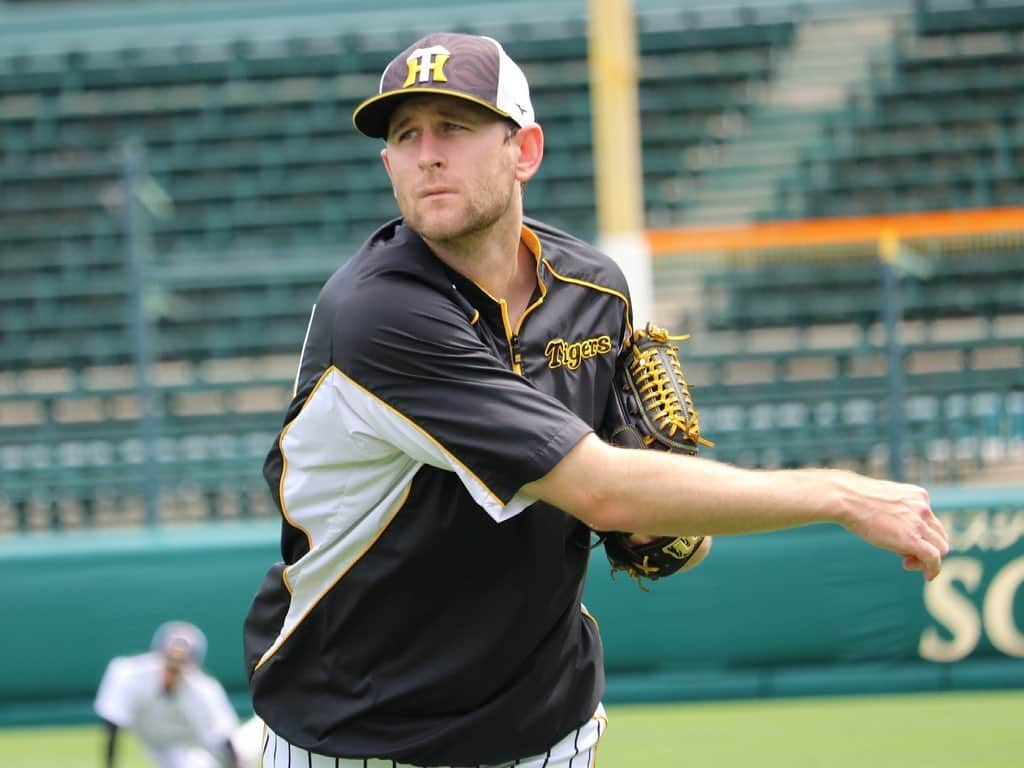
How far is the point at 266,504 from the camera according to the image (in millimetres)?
9953

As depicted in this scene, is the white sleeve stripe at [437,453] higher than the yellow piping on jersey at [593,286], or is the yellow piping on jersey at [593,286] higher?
the yellow piping on jersey at [593,286]

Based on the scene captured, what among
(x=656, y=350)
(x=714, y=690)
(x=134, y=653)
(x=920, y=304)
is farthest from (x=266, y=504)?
(x=656, y=350)

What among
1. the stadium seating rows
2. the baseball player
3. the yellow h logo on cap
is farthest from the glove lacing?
the stadium seating rows

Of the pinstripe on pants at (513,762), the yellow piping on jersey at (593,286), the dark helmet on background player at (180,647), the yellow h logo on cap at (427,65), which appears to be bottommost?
the dark helmet on background player at (180,647)

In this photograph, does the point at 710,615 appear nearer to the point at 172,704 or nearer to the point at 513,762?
the point at 172,704

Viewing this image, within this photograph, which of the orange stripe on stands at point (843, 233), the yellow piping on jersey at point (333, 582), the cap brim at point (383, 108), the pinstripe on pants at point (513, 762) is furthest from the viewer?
the orange stripe on stands at point (843, 233)

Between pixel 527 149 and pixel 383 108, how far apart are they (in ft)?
1.00

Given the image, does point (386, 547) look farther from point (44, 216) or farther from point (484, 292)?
point (44, 216)

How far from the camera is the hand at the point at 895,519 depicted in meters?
2.37

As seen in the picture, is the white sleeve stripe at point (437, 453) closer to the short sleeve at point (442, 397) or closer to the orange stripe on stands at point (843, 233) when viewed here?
the short sleeve at point (442, 397)

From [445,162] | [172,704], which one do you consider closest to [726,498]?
[445,162]

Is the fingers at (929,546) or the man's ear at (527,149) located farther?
the man's ear at (527,149)

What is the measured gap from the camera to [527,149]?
2.73 metres

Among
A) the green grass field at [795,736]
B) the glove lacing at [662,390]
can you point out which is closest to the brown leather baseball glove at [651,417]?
the glove lacing at [662,390]
